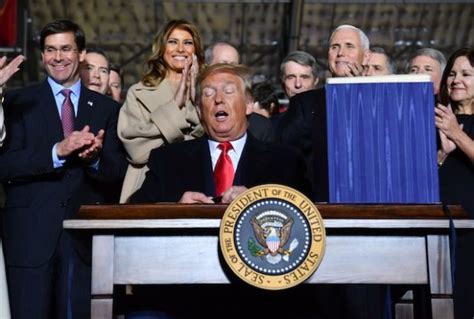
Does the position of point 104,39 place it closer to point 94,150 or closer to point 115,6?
point 115,6

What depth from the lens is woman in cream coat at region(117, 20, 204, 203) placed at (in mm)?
4695

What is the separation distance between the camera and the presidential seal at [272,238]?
125 inches

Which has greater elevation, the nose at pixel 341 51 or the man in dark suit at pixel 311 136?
the nose at pixel 341 51

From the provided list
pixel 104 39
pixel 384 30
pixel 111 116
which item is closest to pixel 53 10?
pixel 104 39

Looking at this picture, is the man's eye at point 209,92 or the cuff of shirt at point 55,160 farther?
the cuff of shirt at point 55,160

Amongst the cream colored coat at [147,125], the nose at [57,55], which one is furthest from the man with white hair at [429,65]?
the nose at [57,55]

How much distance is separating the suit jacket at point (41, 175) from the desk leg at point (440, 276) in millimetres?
1869

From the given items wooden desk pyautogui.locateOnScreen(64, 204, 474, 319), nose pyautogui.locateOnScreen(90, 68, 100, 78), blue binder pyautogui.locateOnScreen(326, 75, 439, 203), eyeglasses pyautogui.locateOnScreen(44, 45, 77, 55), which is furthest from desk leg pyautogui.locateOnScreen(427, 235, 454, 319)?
nose pyautogui.locateOnScreen(90, 68, 100, 78)

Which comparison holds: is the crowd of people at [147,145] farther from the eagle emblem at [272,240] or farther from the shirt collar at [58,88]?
the eagle emblem at [272,240]

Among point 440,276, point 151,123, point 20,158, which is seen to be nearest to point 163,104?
point 151,123

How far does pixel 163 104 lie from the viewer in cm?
477

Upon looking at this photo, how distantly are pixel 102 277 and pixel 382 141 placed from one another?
95 cm

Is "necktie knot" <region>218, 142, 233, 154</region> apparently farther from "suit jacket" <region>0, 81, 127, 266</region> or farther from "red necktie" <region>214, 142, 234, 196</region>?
"suit jacket" <region>0, 81, 127, 266</region>

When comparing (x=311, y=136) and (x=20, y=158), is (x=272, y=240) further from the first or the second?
(x=20, y=158)
